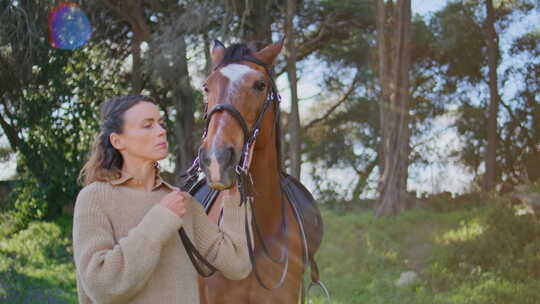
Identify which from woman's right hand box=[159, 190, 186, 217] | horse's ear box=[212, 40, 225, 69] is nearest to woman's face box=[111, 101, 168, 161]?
woman's right hand box=[159, 190, 186, 217]

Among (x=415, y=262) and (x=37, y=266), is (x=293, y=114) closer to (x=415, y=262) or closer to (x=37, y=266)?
(x=415, y=262)

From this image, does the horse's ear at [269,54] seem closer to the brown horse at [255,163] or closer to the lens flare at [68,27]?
the brown horse at [255,163]

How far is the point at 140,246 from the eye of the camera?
4.91 feet

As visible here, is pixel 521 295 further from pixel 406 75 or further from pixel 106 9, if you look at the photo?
pixel 106 9

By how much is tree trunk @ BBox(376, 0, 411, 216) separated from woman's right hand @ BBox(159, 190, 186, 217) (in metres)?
8.56

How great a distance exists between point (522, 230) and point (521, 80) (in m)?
9.12

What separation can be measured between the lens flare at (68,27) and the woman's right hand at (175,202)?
11.5 meters

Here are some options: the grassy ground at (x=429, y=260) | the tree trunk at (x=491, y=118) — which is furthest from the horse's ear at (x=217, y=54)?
the tree trunk at (x=491, y=118)

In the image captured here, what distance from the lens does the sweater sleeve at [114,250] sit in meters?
1.46

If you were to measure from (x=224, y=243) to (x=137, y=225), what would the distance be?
0.35 meters

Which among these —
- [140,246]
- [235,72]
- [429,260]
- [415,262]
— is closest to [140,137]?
[140,246]

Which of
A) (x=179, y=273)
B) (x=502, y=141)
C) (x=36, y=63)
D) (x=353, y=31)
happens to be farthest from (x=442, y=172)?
(x=179, y=273)

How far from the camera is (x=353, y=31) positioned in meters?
15.5

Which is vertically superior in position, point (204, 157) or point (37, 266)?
point (204, 157)
